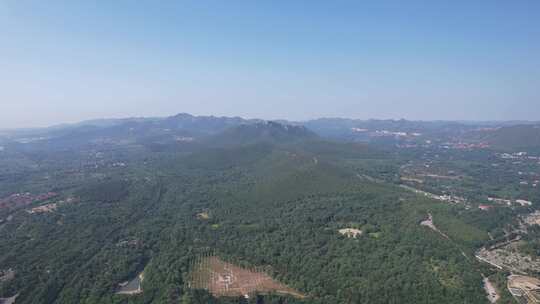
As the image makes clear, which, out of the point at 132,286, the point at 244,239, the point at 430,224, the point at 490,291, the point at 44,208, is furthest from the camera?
the point at 44,208

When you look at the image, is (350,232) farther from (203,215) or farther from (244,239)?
(203,215)

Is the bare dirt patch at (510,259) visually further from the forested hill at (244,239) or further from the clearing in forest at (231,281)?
the clearing in forest at (231,281)

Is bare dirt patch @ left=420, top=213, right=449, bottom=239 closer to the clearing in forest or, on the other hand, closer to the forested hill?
the forested hill

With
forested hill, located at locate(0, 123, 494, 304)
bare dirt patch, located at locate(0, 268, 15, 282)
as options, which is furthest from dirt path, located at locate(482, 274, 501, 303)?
bare dirt patch, located at locate(0, 268, 15, 282)

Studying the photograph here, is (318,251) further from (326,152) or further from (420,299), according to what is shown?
(326,152)

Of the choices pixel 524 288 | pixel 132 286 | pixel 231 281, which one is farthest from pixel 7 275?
pixel 524 288

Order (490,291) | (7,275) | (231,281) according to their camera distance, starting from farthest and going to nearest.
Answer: (7,275)
(231,281)
(490,291)

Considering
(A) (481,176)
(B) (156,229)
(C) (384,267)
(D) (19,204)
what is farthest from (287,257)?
(A) (481,176)
